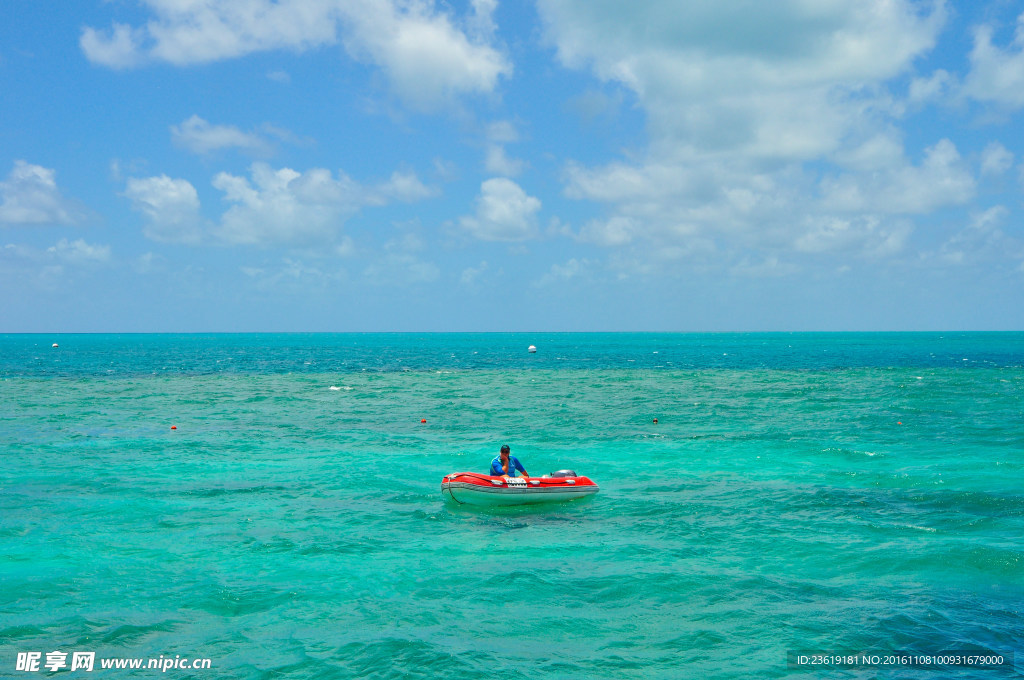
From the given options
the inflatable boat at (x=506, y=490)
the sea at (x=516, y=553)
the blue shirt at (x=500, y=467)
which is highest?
the blue shirt at (x=500, y=467)

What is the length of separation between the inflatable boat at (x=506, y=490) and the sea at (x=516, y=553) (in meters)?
0.39

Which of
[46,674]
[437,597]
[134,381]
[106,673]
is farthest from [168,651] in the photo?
[134,381]

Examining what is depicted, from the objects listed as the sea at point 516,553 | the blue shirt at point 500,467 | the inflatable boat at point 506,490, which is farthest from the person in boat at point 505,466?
the sea at point 516,553

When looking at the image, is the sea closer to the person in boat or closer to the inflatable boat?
the inflatable boat

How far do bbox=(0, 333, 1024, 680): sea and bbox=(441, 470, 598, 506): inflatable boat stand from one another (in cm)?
39

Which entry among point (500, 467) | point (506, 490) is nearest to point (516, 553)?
point (506, 490)

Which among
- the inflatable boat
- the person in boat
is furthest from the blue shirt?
the inflatable boat

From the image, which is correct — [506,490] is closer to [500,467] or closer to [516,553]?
[500,467]

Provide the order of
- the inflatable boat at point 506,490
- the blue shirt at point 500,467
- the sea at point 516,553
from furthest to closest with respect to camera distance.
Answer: the blue shirt at point 500,467
the inflatable boat at point 506,490
the sea at point 516,553

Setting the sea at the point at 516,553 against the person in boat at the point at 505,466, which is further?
the person in boat at the point at 505,466

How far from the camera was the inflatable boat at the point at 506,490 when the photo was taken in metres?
20.8

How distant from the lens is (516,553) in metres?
16.9

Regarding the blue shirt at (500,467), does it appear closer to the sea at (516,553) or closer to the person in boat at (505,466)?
the person in boat at (505,466)

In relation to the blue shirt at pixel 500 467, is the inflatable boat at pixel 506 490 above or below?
below
